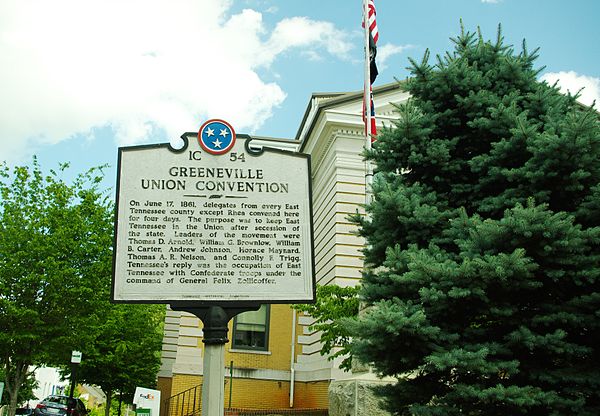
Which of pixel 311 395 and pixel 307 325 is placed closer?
pixel 307 325

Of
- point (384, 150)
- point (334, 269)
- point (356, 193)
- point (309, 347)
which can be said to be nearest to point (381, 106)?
point (356, 193)

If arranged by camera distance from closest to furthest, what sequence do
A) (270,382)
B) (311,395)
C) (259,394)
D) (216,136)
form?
(216,136) < (311,395) < (259,394) < (270,382)

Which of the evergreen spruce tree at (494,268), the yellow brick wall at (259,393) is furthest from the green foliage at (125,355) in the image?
the evergreen spruce tree at (494,268)

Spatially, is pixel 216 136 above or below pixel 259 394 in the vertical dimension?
above

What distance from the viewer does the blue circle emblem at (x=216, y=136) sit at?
5836mm

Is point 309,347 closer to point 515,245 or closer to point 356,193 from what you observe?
point 356,193

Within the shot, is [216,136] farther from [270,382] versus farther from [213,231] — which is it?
[270,382]

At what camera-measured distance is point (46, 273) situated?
23.1 metres

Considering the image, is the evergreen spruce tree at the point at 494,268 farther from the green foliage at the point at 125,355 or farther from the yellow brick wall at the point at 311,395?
the green foliage at the point at 125,355

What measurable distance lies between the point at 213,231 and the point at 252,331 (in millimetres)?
19333

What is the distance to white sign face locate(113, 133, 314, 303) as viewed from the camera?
5.61 m

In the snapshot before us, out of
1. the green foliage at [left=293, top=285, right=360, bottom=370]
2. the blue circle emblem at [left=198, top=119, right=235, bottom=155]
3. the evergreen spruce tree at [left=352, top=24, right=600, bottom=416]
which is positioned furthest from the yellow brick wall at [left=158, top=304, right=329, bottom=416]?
the blue circle emblem at [left=198, top=119, right=235, bottom=155]

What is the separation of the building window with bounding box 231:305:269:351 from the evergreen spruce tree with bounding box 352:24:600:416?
54.3ft

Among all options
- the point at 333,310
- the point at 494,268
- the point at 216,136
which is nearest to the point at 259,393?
the point at 333,310
